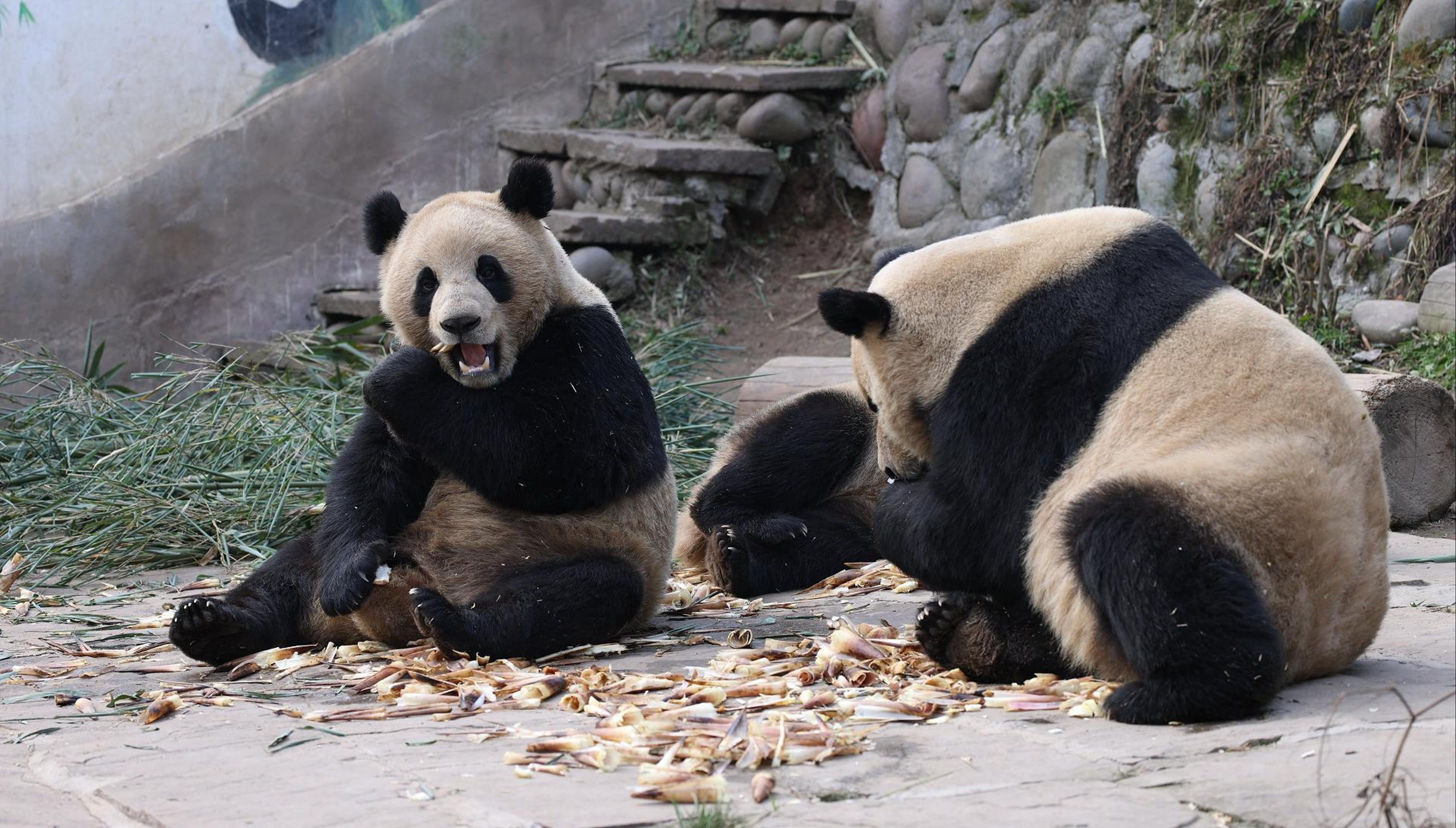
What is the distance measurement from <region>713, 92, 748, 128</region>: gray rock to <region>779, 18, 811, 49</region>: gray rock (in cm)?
78

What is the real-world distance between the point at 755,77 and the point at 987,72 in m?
1.72

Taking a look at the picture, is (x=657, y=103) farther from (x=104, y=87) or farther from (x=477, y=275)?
(x=477, y=275)

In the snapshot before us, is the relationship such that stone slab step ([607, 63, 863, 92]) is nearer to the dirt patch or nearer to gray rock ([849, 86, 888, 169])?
gray rock ([849, 86, 888, 169])

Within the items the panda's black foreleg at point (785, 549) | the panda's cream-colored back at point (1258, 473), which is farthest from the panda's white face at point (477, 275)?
the panda's cream-colored back at point (1258, 473)

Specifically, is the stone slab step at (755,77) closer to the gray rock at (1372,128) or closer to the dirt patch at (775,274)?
the dirt patch at (775,274)

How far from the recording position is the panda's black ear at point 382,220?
4980 millimetres

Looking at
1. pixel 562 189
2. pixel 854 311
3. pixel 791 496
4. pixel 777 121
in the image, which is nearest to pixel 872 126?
pixel 777 121

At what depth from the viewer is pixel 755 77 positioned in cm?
1064

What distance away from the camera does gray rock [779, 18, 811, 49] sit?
11.3 m

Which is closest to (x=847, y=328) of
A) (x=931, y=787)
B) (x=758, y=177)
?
(x=931, y=787)

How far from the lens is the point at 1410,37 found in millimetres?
7551

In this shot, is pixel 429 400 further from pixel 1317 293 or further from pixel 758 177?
pixel 758 177

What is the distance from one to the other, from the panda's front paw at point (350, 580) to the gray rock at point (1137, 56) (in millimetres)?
6121

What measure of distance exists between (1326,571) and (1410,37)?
16.7 feet
